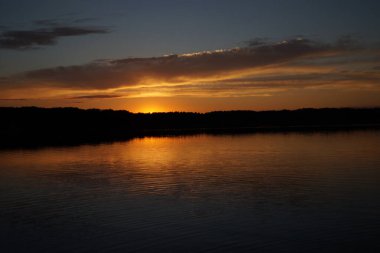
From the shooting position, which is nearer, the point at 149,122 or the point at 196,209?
the point at 196,209

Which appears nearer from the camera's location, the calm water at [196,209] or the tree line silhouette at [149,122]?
the calm water at [196,209]

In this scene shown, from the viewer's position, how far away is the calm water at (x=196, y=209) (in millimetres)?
12312

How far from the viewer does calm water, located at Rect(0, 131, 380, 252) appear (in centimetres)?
1231

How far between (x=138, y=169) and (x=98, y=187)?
7494 mm

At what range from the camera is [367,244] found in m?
11.7

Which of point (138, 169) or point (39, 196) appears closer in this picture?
point (39, 196)

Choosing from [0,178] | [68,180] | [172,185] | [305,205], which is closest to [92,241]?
[305,205]

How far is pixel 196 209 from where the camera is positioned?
1623cm

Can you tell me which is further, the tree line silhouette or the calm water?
the tree line silhouette

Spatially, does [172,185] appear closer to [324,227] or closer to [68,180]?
[68,180]

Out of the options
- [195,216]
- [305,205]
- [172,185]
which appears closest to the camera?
[195,216]

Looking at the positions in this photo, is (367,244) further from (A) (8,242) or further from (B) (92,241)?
(A) (8,242)

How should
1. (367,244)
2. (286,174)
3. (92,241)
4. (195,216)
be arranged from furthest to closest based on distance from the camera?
(286,174), (195,216), (92,241), (367,244)

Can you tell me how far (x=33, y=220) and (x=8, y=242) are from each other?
7.66 ft
